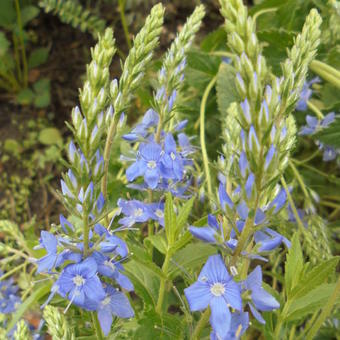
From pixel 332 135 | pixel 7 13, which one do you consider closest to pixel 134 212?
pixel 332 135

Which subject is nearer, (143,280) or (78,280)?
(78,280)

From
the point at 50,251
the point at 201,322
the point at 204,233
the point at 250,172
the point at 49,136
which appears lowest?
the point at 49,136

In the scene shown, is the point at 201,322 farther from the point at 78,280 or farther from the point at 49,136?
the point at 49,136

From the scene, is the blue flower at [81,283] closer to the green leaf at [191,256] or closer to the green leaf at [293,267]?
the green leaf at [191,256]

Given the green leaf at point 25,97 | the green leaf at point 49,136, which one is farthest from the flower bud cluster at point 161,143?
the green leaf at point 25,97

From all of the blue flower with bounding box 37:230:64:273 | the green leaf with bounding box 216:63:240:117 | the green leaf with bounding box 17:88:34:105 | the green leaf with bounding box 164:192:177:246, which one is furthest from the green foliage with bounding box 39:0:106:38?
the blue flower with bounding box 37:230:64:273

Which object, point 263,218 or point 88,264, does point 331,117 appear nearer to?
point 263,218
